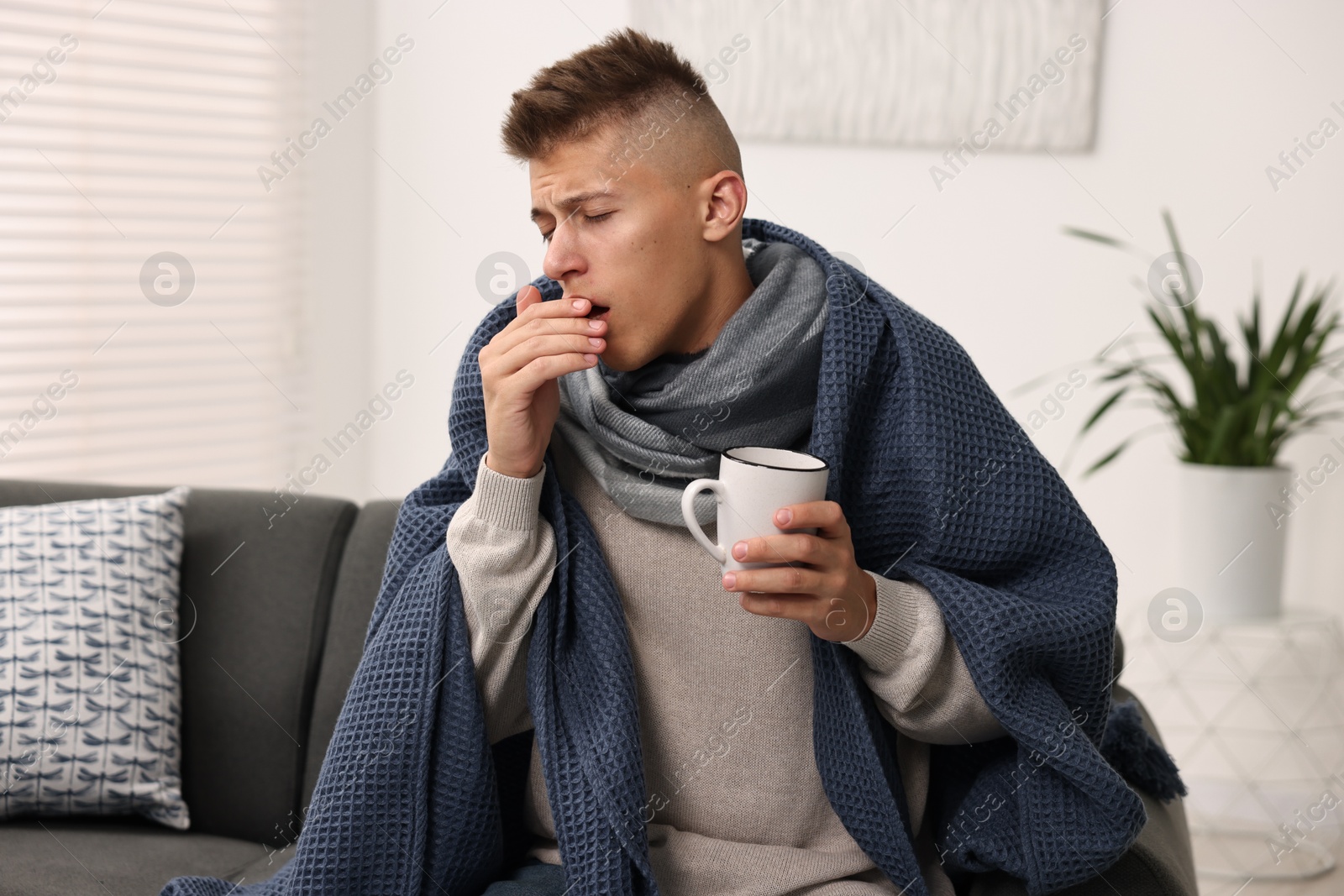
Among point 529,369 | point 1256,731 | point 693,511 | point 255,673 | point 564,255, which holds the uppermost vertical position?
point 564,255

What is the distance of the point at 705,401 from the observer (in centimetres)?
137

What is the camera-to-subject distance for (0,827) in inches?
69.4

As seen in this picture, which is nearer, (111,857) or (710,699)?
(710,699)

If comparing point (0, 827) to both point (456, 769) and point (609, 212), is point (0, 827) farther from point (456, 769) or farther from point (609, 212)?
point (609, 212)

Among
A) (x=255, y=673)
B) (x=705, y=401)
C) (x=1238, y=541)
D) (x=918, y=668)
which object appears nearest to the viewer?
(x=918, y=668)

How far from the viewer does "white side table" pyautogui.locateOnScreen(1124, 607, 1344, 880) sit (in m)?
2.62

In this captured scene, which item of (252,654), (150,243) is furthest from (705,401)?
(150,243)

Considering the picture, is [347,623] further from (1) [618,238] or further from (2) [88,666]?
(1) [618,238]

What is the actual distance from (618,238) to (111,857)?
117 centimetres

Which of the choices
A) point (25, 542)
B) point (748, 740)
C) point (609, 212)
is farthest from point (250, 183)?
point (748, 740)

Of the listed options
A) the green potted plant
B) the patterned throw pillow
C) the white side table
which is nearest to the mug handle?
the patterned throw pillow

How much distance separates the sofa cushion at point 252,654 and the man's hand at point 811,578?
1.00m

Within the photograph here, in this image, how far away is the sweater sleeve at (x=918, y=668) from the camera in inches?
49.5

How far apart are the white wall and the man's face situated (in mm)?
1843
